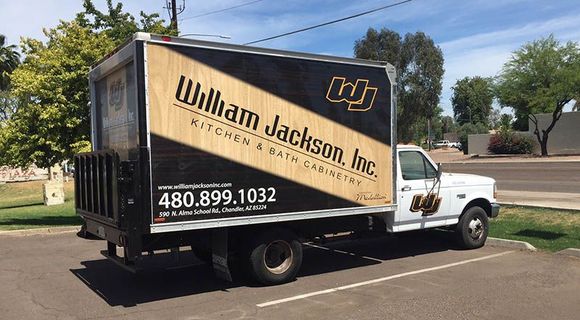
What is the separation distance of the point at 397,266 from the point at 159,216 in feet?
13.3

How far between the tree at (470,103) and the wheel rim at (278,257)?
107m

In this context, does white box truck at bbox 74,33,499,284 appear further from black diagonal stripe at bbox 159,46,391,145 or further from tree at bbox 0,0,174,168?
tree at bbox 0,0,174,168

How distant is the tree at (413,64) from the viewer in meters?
62.3

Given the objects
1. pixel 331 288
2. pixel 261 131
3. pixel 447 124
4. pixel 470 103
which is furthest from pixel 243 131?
pixel 447 124

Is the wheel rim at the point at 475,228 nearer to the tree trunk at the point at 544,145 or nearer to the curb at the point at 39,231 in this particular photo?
the curb at the point at 39,231

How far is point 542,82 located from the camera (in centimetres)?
4203

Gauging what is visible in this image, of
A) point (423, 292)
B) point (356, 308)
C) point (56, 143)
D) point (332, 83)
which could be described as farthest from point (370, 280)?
point (56, 143)

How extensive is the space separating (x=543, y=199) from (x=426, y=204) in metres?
8.55

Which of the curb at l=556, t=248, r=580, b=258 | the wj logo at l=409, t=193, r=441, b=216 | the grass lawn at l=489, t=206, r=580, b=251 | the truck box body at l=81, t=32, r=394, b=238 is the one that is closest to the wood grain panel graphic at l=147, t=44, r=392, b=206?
the truck box body at l=81, t=32, r=394, b=238

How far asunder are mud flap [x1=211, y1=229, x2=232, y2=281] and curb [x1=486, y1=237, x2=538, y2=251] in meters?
5.57

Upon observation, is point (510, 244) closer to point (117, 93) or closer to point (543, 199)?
point (543, 199)

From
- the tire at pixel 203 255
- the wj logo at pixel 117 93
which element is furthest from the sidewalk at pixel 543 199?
the wj logo at pixel 117 93

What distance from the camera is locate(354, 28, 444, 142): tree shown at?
62281 mm

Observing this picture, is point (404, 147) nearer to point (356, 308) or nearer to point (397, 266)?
point (397, 266)
